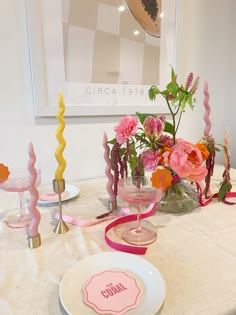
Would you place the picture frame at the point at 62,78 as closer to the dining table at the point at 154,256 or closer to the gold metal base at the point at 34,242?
the dining table at the point at 154,256

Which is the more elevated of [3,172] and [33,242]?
[3,172]

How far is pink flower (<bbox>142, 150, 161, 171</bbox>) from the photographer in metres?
0.73

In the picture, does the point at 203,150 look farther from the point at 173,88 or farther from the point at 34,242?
the point at 34,242

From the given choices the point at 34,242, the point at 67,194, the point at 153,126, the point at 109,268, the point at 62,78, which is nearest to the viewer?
the point at 109,268

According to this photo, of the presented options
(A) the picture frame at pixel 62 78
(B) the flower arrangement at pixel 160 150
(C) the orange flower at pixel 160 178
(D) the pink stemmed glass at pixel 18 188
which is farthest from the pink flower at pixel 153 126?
(A) the picture frame at pixel 62 78

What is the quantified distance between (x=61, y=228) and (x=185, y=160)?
1.32 feet

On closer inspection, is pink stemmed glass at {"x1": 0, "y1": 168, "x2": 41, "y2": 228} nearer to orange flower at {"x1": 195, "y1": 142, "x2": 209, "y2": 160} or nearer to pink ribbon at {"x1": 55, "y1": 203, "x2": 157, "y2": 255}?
pink ribbon at {"x1": 55, "y1": 203, "x2": 157, "y2": 255}

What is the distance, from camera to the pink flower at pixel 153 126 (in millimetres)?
705

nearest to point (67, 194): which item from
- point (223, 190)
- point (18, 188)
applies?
point (18, 188)

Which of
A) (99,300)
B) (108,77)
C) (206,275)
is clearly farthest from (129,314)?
(108,77)

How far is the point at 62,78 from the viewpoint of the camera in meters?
1.08

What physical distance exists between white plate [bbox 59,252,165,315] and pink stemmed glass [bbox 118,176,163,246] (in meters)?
0.12

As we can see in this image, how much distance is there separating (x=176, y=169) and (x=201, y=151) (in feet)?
0.43

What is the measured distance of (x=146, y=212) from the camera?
Answer: 30.1 inches
